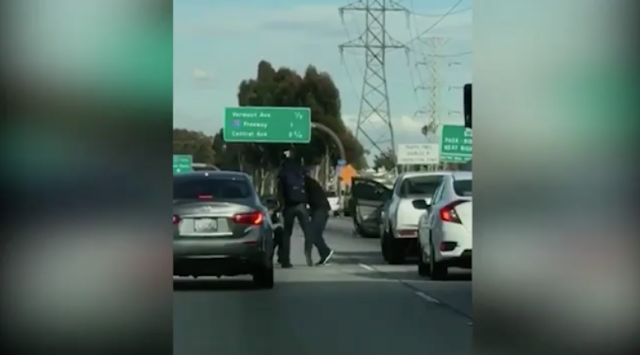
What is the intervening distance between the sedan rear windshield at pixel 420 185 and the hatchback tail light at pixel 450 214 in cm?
470

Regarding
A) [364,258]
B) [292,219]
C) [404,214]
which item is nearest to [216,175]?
[292,219]

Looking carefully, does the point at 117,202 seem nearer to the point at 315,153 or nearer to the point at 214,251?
the point at 214,251

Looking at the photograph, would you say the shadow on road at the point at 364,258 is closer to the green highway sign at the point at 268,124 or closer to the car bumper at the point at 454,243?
the car bumper at the point at 454,243

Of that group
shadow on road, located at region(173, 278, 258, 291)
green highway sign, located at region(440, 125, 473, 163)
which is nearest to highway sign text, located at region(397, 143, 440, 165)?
green highway sign, located at region(440, 125, 473, 163)

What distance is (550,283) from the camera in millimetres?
4781

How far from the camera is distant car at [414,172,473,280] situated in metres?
14.4

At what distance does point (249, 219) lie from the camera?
45.2ft

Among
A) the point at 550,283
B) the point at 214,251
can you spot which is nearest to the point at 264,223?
the point at 214,251

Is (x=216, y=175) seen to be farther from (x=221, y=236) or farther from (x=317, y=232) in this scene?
(x=317, y=232)

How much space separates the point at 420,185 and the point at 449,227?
5.26 meters

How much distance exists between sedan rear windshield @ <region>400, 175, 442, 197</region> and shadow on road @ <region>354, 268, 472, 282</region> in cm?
245

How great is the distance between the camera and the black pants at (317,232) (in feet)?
60.0

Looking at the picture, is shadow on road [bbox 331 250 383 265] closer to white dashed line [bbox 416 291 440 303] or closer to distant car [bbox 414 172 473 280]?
distant car [bbox 414 172 473 280]

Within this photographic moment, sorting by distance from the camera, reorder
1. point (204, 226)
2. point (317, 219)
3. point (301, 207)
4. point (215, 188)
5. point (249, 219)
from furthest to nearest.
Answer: point (317, 219), point (301, 207), point (215, 188), point (249, 219), point (204, 226)
